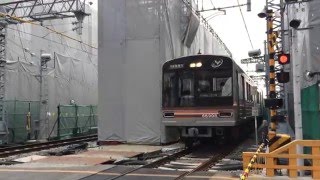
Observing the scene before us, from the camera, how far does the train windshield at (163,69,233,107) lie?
51.2 ft

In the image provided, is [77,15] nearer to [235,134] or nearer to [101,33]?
[101,33]

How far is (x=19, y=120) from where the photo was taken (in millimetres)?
25031

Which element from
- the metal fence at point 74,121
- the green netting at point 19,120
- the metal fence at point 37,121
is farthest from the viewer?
the metal fence at point 74,121

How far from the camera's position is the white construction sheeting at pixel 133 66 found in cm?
1855

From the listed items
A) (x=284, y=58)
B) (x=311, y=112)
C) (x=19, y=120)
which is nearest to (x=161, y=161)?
(x=311, y=112)

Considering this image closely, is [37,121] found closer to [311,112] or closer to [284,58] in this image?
[311,112]

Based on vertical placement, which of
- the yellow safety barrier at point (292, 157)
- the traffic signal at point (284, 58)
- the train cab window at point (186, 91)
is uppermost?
the traffic signal at point (284, 58)

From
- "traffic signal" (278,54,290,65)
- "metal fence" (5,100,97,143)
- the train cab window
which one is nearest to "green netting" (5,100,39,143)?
"metal fence" (5,100,97,143)

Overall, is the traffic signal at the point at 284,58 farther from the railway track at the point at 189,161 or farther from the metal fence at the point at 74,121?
the metal fence at the point at 74,121

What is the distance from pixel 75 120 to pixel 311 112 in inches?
799

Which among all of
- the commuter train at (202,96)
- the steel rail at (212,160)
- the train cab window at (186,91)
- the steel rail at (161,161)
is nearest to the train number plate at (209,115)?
the commuter train at (202,96)

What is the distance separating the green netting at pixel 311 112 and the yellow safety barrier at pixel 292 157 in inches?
46.9

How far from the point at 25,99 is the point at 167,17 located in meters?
12.5

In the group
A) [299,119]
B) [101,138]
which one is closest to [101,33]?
[101,138]
